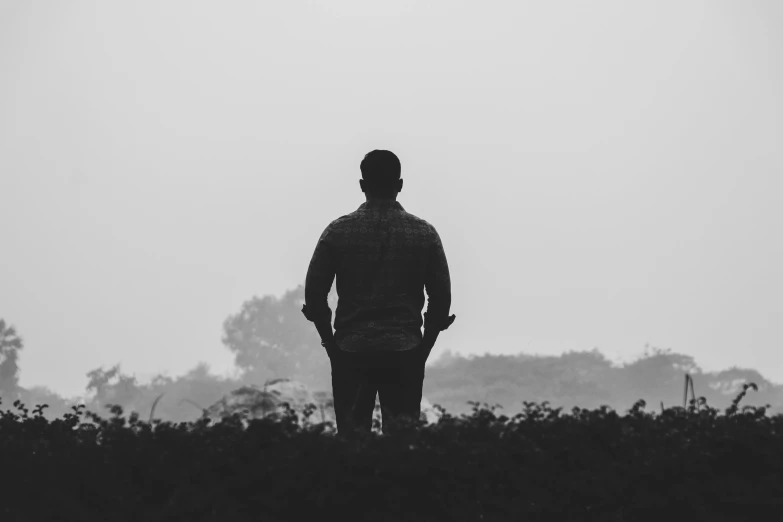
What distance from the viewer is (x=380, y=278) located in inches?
275

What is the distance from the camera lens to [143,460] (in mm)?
5129

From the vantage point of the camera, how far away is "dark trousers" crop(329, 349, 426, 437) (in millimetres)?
6895

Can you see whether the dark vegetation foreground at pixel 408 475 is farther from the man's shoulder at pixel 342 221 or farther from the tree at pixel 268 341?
the tree at pixel 268 341

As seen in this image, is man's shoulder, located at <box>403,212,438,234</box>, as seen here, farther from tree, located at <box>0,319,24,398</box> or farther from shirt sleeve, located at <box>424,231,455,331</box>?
tree, located at <box>0,319,24,398</box>

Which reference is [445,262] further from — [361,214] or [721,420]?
[721,420]

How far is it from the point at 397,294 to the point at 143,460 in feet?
8.40

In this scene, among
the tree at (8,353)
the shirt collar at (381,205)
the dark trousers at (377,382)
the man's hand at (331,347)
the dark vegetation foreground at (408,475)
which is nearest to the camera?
the dark vegetation foreground at (408,475)

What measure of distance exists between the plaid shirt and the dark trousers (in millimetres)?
88

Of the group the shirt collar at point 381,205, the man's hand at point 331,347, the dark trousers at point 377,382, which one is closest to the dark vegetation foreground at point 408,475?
the dark trousers at point 377,382

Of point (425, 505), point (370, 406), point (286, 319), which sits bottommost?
point (425, 505)

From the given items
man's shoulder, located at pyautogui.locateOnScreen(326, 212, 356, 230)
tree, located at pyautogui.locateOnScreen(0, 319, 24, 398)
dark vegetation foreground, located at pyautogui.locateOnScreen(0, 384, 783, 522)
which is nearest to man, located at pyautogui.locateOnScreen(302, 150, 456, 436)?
man's shoulder, located at pyautogui.locateOnScreen(326, 212, 356, 230)

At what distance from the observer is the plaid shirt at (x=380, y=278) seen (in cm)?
692

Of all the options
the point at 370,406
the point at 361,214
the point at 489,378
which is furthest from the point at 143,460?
the point at 489,378

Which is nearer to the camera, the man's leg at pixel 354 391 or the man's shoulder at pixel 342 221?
the man's leg at pixel 354 391
